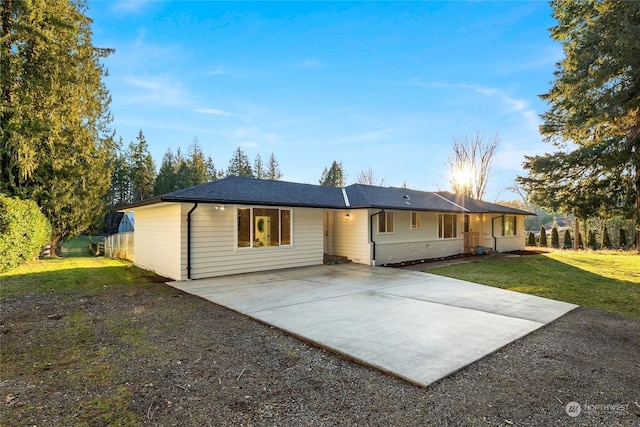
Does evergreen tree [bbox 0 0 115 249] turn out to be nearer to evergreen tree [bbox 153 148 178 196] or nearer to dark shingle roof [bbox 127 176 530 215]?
dark shingle roof [bbox 127 176 530 215]

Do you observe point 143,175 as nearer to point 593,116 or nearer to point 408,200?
point 408,200

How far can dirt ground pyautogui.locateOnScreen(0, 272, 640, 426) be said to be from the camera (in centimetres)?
257

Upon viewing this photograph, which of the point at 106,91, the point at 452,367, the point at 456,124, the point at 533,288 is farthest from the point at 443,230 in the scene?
the point at 106,91

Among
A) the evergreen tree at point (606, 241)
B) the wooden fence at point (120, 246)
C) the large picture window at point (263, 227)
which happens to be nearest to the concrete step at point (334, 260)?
the large picture window at point (263, 227)

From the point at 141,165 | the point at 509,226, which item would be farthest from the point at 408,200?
the point at 141,165

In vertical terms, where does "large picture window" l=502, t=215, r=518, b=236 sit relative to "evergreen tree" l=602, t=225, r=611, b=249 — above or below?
above

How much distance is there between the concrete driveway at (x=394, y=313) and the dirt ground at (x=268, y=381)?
0.22 m

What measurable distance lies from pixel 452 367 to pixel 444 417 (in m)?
0.97

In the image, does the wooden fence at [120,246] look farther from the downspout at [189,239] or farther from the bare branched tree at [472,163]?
the bare branched tree at [472,163]

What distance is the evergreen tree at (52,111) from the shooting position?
37.4ft

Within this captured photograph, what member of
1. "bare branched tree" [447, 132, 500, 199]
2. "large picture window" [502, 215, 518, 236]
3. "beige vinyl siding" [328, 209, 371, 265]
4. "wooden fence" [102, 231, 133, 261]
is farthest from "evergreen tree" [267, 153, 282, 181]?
"beige vinyl siding" [328, 209, 371, 265]

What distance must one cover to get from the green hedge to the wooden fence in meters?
3.13

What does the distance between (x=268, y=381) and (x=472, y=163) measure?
31.0 meters

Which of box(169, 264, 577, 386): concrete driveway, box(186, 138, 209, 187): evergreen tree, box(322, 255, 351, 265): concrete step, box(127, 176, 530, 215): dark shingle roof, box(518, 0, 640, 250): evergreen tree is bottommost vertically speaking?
box(169, 264, 577, 386): concrete driveway
